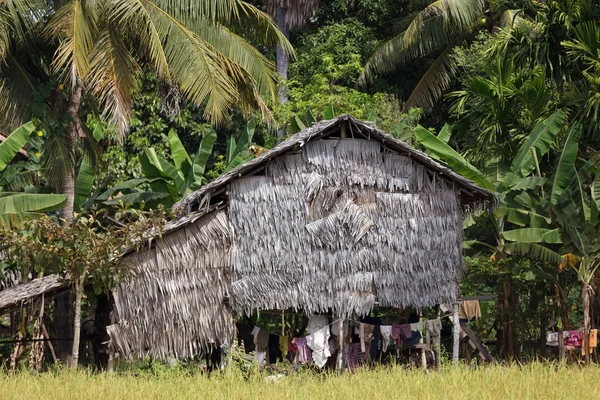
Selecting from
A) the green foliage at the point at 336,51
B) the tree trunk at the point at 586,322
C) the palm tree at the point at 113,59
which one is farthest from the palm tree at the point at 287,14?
the tree trunk at the point at 586,322

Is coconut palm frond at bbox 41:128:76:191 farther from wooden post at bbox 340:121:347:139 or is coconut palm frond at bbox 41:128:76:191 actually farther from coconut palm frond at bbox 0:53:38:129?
wooden post at bbox 340:121:347:139

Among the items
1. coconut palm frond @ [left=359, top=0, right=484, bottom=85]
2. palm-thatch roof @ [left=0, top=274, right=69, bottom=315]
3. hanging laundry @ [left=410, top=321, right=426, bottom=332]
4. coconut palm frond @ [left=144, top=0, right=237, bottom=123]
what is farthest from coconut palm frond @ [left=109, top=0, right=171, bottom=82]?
coconut palm frond @ [left=359, top=0, right=484, bottom=85]

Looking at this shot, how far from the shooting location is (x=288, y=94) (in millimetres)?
18922

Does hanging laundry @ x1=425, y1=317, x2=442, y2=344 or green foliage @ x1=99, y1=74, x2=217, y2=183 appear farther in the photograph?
green foliage @ x1=99, y1=74, x2=217, y2=183

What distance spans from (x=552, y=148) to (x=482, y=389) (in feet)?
20.2

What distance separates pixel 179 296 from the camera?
1325 centimetres

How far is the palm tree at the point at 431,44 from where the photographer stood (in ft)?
64.6

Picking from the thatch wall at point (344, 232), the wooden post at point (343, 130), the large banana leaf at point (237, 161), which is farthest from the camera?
the large banana leaf at point (237, 161)

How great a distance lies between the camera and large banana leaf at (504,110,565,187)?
1444cm

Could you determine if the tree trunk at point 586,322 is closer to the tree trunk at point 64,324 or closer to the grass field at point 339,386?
the grass field at point 339,386

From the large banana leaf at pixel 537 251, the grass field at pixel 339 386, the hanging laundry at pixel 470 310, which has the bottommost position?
the grass field at pixel 339 386

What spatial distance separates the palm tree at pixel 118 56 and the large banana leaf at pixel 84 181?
0.43 metres

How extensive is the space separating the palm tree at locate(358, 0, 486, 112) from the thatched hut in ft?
21.2

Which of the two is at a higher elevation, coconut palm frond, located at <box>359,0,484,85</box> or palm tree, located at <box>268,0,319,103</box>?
palm tree, located at <box>268,0,319,103</box>
